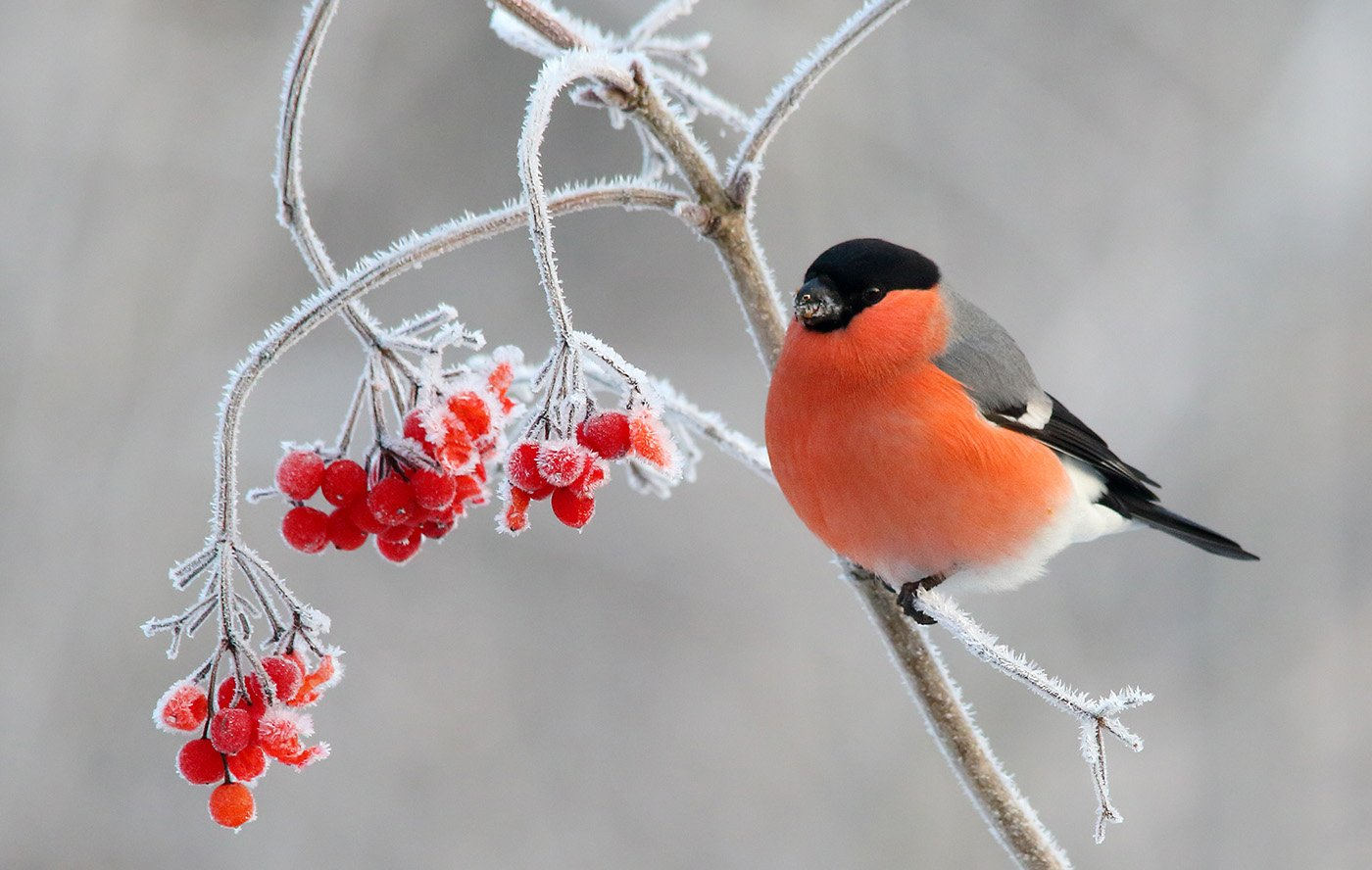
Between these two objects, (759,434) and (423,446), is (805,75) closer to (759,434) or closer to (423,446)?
(423,446)

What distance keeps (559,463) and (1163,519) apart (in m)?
1.30

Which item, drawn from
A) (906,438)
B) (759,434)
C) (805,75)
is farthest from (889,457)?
(759,434)

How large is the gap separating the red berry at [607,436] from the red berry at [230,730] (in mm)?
348

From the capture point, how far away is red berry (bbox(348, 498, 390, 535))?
1.03 metres

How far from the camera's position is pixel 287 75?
96 cm

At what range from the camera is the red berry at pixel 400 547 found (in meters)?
1.07

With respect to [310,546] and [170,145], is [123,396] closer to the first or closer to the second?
[170,145]

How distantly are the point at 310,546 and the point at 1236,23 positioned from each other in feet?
15.2

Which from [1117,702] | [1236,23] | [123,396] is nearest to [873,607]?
[1117,702]

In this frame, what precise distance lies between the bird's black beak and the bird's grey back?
17 centimetres

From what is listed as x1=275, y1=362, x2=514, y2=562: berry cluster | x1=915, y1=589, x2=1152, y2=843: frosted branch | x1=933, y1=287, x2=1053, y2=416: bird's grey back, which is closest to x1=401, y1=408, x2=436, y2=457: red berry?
x1=275, y1=362, x2=514, y2=562: berry cluster

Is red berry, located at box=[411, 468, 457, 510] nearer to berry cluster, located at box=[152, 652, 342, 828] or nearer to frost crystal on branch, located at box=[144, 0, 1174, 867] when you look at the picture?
frost crystal on branch, located at box=[144, 0, 1174, 867]

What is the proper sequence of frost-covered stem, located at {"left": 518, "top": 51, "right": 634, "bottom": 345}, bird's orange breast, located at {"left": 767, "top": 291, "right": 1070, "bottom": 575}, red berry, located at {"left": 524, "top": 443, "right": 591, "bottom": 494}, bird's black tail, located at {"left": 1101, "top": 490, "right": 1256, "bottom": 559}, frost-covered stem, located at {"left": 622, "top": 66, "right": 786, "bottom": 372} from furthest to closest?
1. bird's black tail, located at {"left": 1101, "top": 490, "right": 1256, "bottom": 559}
2. bird's orange breast, located at {"left": 767, "top": 291, "right": 1070, "bottom": 575}
3. frost-covered stem, located at {"left": 622, "top": 66, "right": 786, "bottom": 372}
4. red berry, located at {"left": 524, "top": 443, "right": 591, "bottom": 494}
5. frost-covered stem, located at {"left": 518, "top": 51, "right": 634, "bottom": 345}

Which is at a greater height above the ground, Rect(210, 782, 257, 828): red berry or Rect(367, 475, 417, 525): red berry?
Rect(367, 475, 417, 525): red berry
